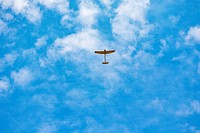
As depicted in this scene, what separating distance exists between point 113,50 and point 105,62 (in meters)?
5.41

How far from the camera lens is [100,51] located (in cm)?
8294

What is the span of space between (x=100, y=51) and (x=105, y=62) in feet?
13.8

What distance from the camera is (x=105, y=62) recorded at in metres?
84.8

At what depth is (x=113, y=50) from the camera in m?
81.6

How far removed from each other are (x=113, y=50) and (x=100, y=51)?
4.22 meters
